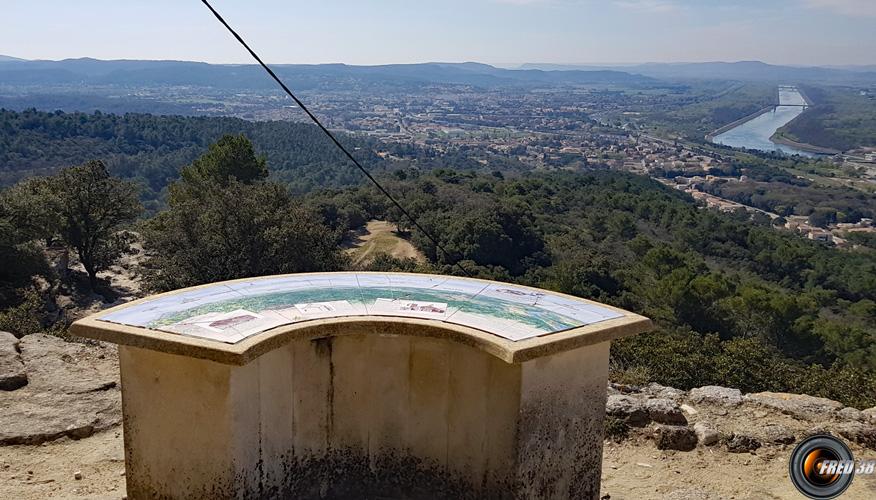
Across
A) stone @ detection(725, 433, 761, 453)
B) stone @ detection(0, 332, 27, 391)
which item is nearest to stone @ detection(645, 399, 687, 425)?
stone @ detection(725, 433, 761, 453)

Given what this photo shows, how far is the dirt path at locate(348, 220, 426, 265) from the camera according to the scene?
31917 millimetres

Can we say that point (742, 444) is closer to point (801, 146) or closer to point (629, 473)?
point (629, 473)

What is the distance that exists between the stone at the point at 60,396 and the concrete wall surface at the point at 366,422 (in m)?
2.31

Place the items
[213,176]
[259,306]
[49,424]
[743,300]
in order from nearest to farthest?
[259,306], [49,424], [743,300], [213,176]

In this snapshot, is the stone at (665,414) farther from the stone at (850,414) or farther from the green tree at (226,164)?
the green tree at (226,164)

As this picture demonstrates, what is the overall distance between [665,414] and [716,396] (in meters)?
1.31

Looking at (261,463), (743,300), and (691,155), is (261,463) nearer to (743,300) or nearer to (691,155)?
(743,300)

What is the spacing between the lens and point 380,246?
110ft

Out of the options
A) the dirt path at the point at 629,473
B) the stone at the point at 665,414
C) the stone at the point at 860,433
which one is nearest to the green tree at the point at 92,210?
the dirt path at the point at 629,473

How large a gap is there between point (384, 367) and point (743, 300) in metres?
22.8

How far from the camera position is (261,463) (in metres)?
5.30

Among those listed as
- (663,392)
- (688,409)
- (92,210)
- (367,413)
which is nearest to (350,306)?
(367,413)

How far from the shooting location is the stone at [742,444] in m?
7.33

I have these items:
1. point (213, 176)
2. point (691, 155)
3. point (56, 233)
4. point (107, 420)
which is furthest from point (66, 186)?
point (691, 155)
